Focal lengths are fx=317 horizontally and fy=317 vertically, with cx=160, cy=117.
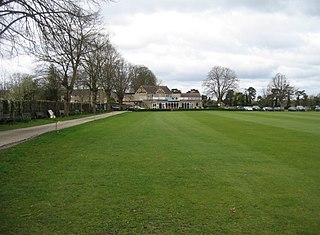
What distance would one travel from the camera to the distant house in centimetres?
10744

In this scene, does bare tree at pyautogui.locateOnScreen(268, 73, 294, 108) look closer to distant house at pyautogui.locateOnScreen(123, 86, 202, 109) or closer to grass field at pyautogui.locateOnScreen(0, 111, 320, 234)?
distant house at pyautogui.locateOnScreen(123, 86, 202, 109)

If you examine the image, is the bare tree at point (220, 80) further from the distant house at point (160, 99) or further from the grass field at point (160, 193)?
the grass field at point (160, 193)

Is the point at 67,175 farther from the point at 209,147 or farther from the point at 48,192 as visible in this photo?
the point at 209,147

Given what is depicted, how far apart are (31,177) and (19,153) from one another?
13.0ft

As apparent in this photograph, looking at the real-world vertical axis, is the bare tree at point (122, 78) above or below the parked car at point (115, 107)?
above

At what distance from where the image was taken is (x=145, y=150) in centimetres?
1172

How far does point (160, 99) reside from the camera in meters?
114

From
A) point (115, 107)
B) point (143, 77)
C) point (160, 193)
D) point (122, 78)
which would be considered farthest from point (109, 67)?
point (160, 193)

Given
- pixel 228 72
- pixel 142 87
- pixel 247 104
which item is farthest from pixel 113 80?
pixel 247 104

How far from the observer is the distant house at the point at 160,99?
107 m

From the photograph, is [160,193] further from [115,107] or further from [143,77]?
[143,77]

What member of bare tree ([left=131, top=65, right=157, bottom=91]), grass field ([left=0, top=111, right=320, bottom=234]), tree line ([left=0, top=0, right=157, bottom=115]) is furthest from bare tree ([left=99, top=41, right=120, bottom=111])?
grass field ([left=0, top=111, right=320, bottom=234])

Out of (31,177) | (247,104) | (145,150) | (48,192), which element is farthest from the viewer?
(247,104)

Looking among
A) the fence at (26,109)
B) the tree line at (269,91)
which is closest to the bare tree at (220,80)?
the tree line at (269,91)
